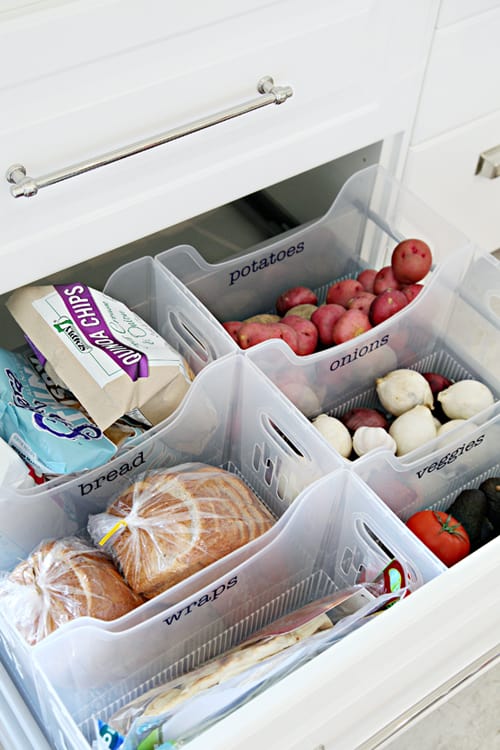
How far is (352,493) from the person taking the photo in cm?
88

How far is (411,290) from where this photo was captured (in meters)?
1.10

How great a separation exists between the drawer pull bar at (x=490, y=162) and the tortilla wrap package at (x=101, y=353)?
0.55 metres

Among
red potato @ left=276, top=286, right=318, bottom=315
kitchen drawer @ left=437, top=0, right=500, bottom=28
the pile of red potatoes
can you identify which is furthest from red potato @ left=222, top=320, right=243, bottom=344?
kitchen drawer @ left=437, top=0, right=500, bottom=28

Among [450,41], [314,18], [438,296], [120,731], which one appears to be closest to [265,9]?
[314,18]

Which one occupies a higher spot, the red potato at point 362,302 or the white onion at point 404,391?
the red potato at point 362,302

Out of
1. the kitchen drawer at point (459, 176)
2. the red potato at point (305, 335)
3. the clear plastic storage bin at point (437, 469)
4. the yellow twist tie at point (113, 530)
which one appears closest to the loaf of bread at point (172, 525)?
the yellow twist tie at point (113, 530)

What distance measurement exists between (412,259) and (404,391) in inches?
6.6

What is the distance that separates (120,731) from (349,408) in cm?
50

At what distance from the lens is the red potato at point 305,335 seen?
3.54ft

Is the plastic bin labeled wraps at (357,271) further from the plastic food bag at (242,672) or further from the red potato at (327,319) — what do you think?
the plastic food bag at (242,672)

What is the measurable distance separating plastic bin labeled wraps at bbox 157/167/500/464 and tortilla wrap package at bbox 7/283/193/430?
12 cm

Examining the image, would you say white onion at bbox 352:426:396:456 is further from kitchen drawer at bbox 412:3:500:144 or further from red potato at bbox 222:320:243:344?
kitchen drawer at bbox 412:3:500:144

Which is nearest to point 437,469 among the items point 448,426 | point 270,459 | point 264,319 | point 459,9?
point 448,426

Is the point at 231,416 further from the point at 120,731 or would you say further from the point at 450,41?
the point at 450,41
